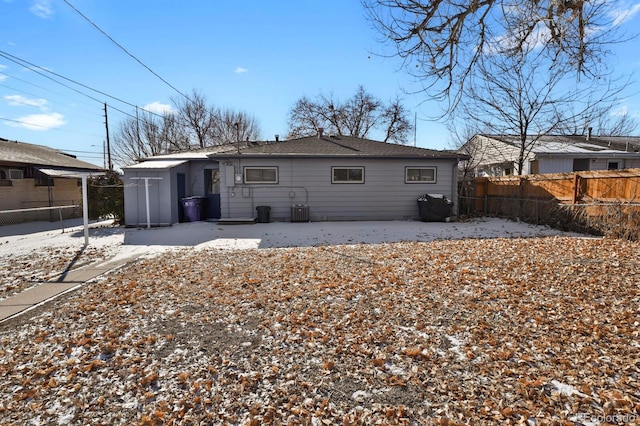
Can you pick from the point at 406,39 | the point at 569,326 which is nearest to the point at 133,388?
the point at 569,326

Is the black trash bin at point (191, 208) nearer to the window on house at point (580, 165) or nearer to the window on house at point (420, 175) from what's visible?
the window on house at point (420, 175)

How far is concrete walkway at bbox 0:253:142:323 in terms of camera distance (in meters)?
4.37

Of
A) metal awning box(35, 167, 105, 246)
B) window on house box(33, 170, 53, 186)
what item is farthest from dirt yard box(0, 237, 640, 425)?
window on house box(33, 170, 53, 186)

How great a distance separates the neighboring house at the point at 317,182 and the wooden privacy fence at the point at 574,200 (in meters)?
2.41

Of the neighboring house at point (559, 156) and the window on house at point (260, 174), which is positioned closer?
the window on house at point (260, 174)

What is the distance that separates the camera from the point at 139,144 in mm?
29719

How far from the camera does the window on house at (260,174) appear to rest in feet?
41.9

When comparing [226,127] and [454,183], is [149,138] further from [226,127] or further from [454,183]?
Result: [454,183]

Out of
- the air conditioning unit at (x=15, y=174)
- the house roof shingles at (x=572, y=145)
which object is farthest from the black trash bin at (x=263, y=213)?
the house roof shingles at (x=572, y=145)

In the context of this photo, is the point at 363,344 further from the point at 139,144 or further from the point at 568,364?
the point at 139,144

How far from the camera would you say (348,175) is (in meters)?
13.1

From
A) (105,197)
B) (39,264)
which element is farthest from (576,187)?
(105,197)

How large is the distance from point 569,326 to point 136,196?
41.4 ft

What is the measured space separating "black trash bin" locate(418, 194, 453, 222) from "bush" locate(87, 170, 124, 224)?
1206 cm
